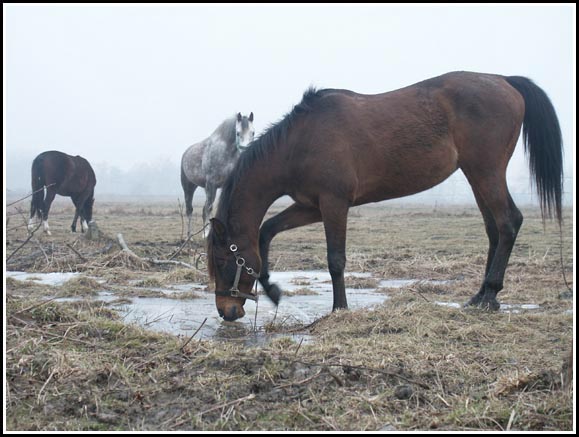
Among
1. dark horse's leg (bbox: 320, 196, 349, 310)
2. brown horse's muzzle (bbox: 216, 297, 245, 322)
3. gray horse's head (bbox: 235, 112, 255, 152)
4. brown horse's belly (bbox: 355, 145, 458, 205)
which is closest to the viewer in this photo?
brown horse's muzzle (bbox: 216, 297, 245, 322)

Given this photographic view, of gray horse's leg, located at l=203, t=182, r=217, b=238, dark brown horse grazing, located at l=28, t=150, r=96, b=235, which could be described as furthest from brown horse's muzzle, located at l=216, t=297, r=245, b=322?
dark brown horse grazing, located at l=28, t=150, r=96, b=235

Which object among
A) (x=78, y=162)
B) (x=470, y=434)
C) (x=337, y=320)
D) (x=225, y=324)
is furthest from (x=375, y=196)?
(x=78, y=162)

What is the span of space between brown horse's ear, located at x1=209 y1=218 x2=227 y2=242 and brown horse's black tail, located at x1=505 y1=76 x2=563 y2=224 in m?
3.12

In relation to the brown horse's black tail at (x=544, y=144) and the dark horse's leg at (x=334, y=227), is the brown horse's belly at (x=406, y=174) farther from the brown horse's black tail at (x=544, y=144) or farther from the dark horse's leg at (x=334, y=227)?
the brown horse's black tail at (x=544, y=144)

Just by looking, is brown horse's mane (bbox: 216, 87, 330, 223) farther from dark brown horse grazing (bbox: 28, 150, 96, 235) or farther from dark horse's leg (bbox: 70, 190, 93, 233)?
dark horse's leg (bbox: 70, 190, 93, 233)

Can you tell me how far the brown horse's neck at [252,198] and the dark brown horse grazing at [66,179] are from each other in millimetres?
9560

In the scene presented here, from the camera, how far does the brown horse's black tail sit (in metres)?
6.01

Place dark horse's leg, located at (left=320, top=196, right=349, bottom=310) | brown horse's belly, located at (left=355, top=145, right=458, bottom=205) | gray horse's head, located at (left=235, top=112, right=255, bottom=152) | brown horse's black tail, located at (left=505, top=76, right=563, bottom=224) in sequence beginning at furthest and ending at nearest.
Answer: gray horse's head, located at (left=235, top=112, right=255, bottom=152) → brown horse's black tail, located at (left=505, top=76, right=563, bottom=224) → brown horse's belly, located at (left=355, top=145, right=458, bottom=205) → dark horse's leg, located at (left=320, top=196, right=349, bottom=310)

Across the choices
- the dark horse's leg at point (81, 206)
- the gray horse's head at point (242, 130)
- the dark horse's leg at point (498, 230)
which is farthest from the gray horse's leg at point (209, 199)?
the dark horse's leg at point (498, 230)

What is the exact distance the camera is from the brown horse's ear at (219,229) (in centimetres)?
538

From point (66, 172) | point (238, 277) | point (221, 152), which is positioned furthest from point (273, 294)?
point (66, 172)

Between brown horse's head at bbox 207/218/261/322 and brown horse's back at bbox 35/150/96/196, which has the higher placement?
brown horse's back at bbox 35/150/96/196

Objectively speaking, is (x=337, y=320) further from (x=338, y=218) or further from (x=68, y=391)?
(x=68, y=391)

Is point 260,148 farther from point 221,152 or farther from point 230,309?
point 221,152
